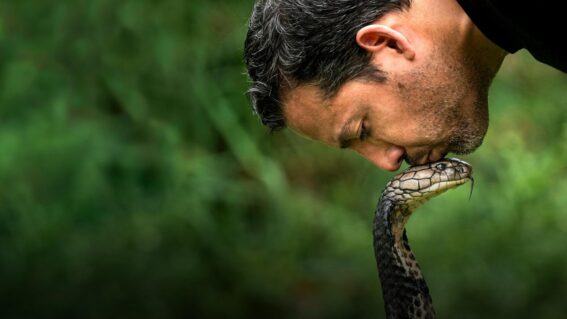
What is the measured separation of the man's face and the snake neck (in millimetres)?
250

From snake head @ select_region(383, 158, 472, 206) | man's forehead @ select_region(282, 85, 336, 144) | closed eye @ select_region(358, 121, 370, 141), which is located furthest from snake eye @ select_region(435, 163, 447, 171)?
man's forehead @ select_region(282, 85, 336, 144)

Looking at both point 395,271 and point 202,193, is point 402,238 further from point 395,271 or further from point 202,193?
point 202,193

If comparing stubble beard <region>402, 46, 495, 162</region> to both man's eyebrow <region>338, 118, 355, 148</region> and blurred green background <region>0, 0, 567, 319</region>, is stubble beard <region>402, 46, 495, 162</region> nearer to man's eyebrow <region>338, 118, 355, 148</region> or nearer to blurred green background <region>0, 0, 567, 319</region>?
man's eyebrow <region>338, 118, 355, 148</region>

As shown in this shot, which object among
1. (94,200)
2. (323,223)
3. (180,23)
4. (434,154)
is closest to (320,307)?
(323,223)

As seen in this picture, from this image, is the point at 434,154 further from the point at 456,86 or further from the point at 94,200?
the point at 94,200

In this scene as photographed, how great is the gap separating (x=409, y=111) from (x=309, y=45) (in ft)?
1.24

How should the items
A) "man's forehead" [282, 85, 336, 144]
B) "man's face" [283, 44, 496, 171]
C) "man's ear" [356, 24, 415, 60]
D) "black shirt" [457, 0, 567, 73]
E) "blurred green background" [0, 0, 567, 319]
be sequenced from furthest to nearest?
"blurred green background" [0, 0, 567, 319] → "man's forehead" [282, 85, 336, 144] → "man's face" [283, 44, 496, 171] → "man's ear" [356, 24, 415, 60] → "black shirt" [457, 0, 567, 73]

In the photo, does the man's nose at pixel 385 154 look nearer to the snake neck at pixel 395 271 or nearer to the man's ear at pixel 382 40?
the snake neck at pixel 395 271

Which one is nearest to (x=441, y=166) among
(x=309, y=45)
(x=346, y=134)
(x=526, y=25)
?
(x=346, y=134)

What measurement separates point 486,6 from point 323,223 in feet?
12.6

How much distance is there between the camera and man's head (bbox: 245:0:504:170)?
3916 mm

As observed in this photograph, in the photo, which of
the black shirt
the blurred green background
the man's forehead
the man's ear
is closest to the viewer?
the black shirt

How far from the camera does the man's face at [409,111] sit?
4.01 metres

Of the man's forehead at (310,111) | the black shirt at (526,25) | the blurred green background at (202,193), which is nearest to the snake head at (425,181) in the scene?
the man's forehead at (310,111)
